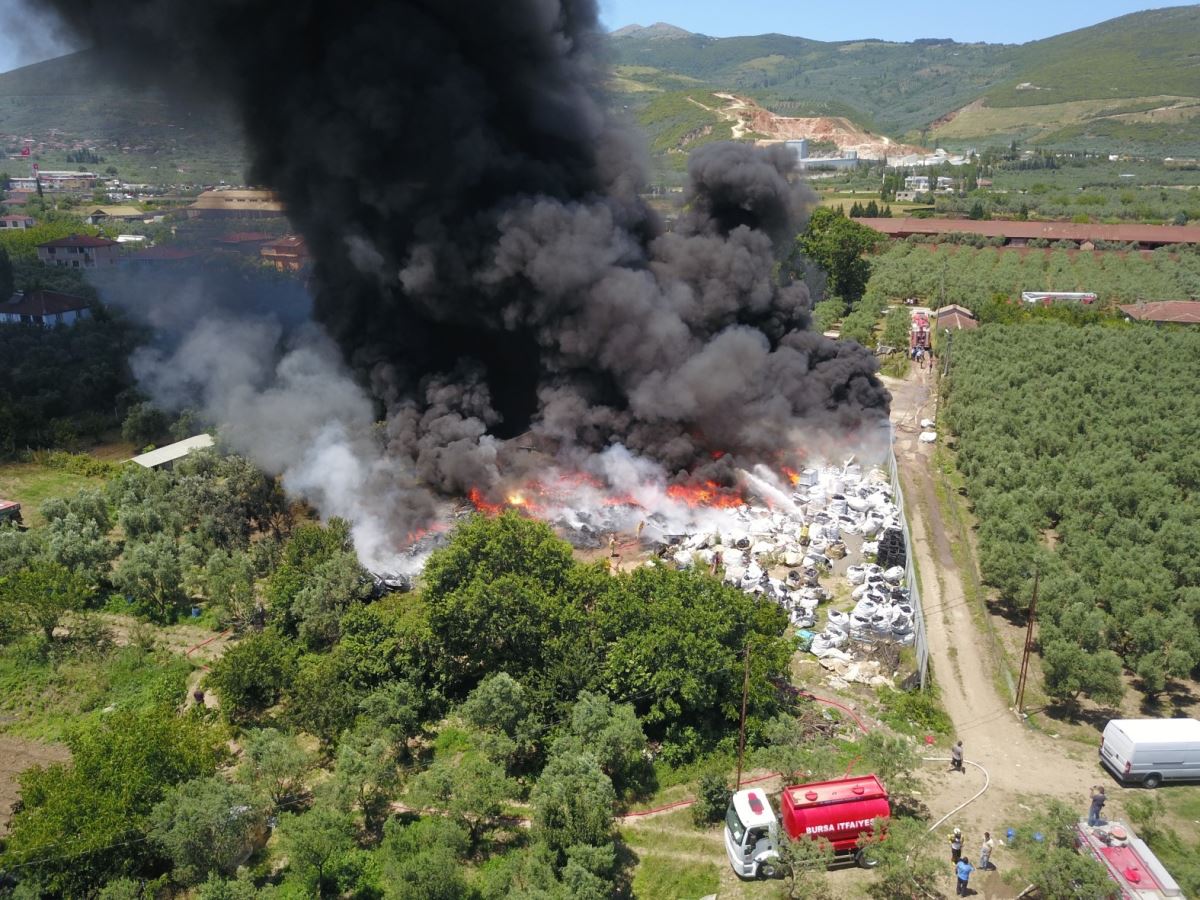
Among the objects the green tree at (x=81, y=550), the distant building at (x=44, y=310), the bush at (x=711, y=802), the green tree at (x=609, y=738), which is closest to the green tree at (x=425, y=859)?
the green tree at (x=609, y=738)

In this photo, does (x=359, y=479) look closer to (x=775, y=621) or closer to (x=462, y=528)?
(x=462, y=528)

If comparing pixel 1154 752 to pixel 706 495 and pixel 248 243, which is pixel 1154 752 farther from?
pixel 248 243

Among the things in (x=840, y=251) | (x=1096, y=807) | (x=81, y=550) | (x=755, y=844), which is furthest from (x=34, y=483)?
(x=840, y=251)

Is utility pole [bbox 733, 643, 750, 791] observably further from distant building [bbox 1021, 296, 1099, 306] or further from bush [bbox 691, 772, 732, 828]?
distant building [bbox 1021, 296, 1099, 306]

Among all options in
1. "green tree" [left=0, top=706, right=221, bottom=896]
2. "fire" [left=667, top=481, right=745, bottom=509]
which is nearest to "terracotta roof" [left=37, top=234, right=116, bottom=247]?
"fire" [left=667, top=481, right=745, bottom=509]

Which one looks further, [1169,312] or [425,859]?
[1169,312]
